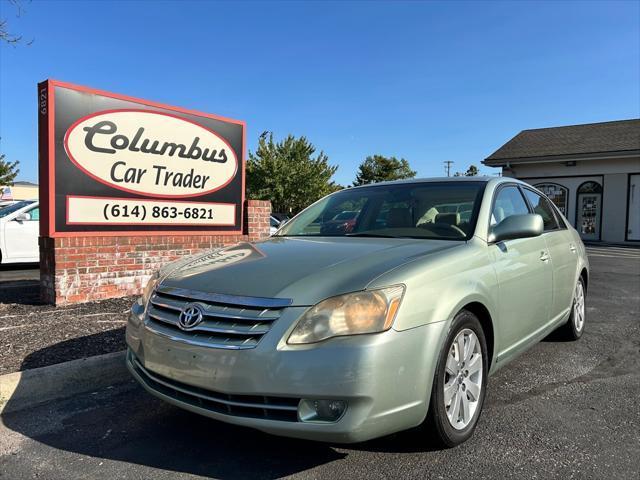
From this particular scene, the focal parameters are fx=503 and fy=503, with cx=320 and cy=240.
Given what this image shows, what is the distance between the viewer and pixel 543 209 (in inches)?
191

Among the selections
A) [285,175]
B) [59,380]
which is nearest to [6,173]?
[285,175]

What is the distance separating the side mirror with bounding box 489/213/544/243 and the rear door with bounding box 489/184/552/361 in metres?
0.08

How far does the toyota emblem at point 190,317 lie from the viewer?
102 inches

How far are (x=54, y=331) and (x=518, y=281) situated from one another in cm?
427

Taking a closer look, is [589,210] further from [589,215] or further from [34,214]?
[34,214]

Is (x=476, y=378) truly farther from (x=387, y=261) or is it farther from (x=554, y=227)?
(x=554, y=227)

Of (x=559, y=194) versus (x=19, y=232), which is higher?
(x=559, y=194)

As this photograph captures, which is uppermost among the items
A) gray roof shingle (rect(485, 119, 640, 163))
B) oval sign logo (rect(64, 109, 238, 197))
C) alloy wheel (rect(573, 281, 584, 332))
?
gray roof shingle (rect(485, 119, 640, 163))

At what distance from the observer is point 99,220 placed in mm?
6461

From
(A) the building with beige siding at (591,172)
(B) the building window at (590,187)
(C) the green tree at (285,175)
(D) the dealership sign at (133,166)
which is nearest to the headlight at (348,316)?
(D) the dealership sign at (133,166)

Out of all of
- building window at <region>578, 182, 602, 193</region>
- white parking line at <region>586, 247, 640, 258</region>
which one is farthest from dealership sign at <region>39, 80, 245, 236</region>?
building window at <region>578, 182, 602, 193</region>

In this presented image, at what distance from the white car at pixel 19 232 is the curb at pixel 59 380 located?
732 centimetres

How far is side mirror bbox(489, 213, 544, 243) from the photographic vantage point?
11.1 ft

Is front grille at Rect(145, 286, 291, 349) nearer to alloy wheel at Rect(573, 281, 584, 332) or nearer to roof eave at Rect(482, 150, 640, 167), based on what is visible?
alloy wheel at Rect(573, 281, 584, 332)
